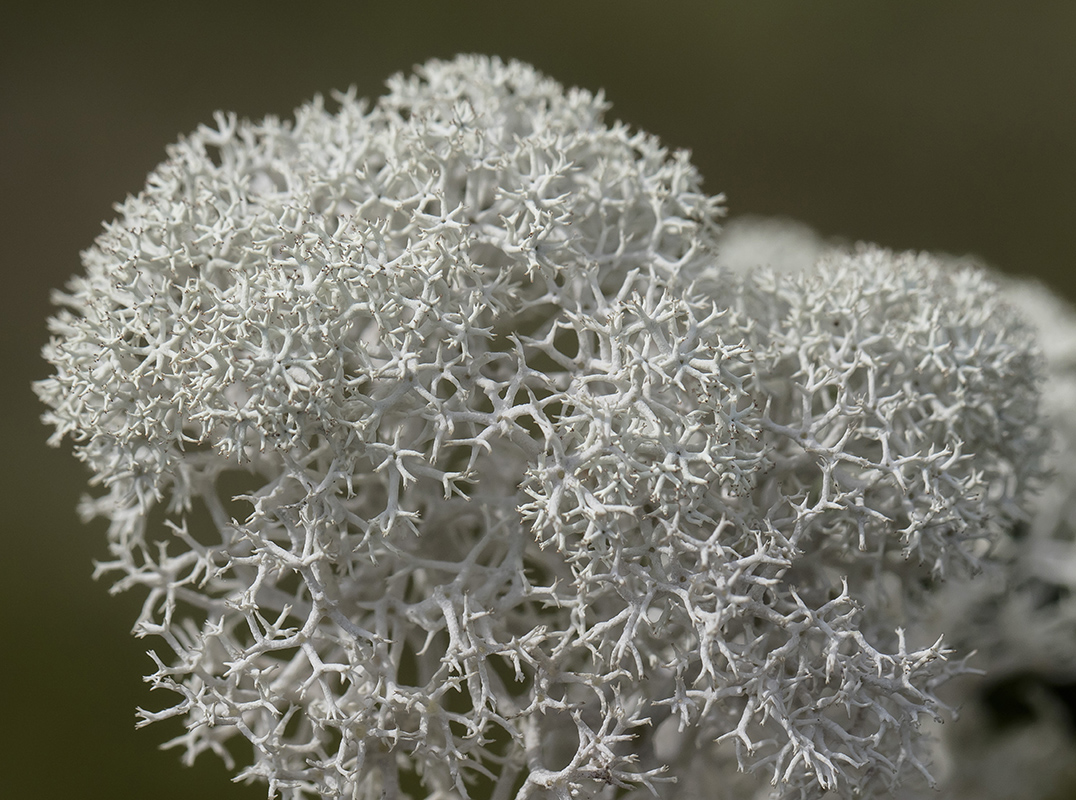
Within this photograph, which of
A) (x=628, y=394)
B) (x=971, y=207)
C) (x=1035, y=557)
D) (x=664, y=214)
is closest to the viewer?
(x=628, y=394)

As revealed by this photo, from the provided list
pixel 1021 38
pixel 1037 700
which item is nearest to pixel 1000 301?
pixel 1037 700

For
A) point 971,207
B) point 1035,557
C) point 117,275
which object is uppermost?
point 971,207

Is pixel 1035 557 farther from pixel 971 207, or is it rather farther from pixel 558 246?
pixel 971 207

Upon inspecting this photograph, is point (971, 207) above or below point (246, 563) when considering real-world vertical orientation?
above

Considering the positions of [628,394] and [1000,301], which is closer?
[628,394]

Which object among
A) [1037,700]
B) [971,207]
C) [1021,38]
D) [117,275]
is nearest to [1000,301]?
[1037,700]

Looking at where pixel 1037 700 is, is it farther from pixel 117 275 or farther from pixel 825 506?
pixel 117 275

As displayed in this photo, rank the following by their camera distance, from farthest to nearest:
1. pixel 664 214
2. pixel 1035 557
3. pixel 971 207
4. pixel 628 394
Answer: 1. pixel 971 207
2. pixel 1035 557
3. pixel 664 214
4. pixel 628 394
